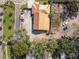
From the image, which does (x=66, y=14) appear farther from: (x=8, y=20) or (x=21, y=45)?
(x=8, y=20)

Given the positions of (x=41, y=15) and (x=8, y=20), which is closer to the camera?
(x=41, y=15)

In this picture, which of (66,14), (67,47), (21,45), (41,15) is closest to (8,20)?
(21,45)

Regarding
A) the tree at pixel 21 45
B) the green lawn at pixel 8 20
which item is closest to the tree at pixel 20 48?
the tree at pixel 21 45

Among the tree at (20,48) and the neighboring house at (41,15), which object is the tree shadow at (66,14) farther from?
the tree at (20,48)

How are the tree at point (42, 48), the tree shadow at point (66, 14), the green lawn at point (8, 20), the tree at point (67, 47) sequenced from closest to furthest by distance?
the tree at point (67, 47) < the tree at point (42, 48) < the tree shadow at point (66, 14) < the green lawn at point (8, 20)

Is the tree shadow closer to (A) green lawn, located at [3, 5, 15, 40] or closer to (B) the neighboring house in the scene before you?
(B) the neighboring house

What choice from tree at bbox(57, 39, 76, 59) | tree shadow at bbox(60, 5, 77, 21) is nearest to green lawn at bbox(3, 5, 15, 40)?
tree shadow at bbox(60, 5, 77, 21)

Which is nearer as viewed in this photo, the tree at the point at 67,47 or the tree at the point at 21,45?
the tree at the point at 67,47
